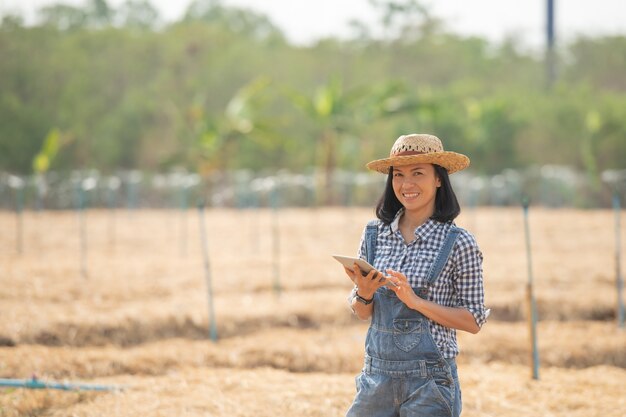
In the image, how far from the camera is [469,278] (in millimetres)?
2398

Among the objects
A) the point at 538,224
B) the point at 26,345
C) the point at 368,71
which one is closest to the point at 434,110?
the point at 538,224

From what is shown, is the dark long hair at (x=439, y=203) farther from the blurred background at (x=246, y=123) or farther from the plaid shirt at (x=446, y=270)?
the blurred background at (x=246, y=123)

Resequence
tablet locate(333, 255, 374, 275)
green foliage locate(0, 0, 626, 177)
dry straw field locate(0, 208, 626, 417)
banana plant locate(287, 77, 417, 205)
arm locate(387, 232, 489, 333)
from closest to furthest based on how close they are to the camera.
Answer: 1. tablet locate(333, 255, 374, 275)
2. arm locate(387, 232, 489, 333)
3. dry straw field locate(0, 208, 626, 417)
4. banana plant locate(287, 77, 417, 205)
5. green foliage locate(0, 0, 626, 177)

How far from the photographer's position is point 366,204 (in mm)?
19828

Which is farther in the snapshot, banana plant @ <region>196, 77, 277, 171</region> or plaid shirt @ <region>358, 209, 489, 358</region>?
banana plant @ <region>196, 77, 277, 171</region>

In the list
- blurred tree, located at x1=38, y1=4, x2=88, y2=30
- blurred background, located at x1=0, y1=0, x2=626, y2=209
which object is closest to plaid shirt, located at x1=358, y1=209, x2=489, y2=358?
blurred background, located at x1=0, y1=0, x2=626, y2=209

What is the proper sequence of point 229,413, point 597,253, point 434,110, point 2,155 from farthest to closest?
point 2,155, point 434,110, point 597,253, point 229,413

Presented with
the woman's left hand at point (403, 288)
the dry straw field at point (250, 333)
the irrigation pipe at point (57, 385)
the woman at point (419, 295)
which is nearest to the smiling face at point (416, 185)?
the woman at point (419, 295)

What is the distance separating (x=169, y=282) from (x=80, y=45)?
634 inches

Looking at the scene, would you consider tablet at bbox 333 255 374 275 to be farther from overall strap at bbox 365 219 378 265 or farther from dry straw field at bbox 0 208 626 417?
dry straw field at bbox 0 208 626 417

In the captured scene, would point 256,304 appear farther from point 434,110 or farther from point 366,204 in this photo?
point 366,204

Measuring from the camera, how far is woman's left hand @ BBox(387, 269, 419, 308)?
2273 millimetres

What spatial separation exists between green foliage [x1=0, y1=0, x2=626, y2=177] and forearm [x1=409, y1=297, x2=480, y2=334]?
49.4 feet

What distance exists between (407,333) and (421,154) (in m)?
0.55
